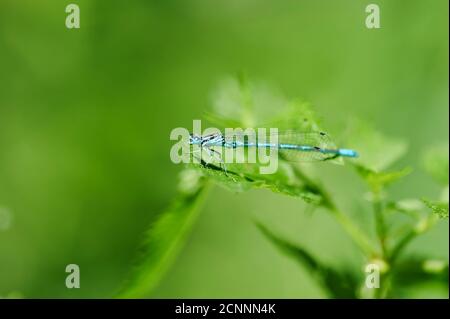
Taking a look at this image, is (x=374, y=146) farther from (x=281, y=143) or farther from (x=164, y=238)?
(x=164, y=238)

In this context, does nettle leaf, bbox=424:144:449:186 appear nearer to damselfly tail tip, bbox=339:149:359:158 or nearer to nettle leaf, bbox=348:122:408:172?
nettle leaf, bbox=348:122:408:172

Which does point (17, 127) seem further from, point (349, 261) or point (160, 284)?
point (349, 261)

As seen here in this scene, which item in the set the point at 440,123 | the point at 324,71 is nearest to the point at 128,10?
the point at 324,71

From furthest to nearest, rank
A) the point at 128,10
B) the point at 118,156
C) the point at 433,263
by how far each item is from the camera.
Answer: the point at 128,10
the point at 118,156
the point at 433,263

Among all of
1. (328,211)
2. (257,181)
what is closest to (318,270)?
(328,211)

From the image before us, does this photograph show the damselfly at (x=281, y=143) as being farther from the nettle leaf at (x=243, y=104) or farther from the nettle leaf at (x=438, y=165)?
the nettle leaf at (x=438, y=165)

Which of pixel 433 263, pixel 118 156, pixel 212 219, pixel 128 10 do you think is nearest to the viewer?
pixel 433 263

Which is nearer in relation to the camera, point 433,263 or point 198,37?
point 433,263

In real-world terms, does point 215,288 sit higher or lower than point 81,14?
lower
